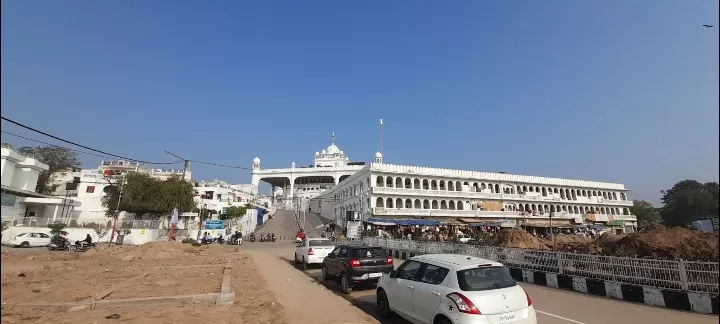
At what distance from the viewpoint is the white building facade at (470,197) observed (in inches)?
2035

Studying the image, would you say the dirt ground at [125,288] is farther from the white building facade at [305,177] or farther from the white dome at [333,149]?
the white dome at [333,149]

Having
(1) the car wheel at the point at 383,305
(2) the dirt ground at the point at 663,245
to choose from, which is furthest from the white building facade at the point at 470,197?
(1) the car wheel at the point at 383,305

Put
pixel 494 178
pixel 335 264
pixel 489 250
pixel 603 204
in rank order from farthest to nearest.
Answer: pixel 603 204, pixel 494 178, pixel 489 250, pixel 335 264

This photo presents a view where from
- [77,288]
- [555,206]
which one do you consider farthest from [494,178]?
[77,288]

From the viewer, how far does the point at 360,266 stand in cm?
1110

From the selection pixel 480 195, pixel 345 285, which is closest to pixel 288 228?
pixel 480 195

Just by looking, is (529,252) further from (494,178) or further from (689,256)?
(494,178)

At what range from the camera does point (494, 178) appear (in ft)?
200

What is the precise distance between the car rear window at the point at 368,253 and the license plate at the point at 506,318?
247 inches

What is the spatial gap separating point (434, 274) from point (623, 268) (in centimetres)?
720

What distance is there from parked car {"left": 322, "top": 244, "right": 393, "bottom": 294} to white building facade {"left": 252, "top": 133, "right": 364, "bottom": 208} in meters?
Result: 77.5

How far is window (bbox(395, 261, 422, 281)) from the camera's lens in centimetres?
720

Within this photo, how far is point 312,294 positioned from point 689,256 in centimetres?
1041

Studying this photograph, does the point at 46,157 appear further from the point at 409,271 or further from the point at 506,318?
the point at 506,318
